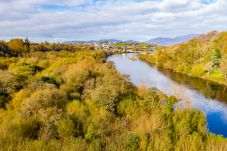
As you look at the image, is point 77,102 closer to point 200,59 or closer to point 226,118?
point 226,118

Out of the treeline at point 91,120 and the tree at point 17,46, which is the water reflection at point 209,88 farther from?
the tree at point 17,46

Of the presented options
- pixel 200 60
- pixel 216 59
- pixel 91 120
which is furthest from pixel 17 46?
pixel 91 120

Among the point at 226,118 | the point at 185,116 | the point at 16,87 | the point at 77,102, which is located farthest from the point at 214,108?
the point at 16,87

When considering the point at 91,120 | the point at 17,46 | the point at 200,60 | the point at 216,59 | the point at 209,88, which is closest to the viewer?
the point at 91,120

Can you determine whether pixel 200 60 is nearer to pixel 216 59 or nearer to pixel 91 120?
pixel 216 59

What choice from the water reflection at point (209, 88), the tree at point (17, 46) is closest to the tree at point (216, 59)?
the water reflection at point (209, 88)

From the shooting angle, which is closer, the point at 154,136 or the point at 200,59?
the point at 154,136

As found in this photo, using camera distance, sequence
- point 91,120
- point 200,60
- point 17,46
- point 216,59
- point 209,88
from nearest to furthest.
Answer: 1. point 91,120
2. point 209,88
3. point 17,46
4. point 216,59
5. point 200,60
